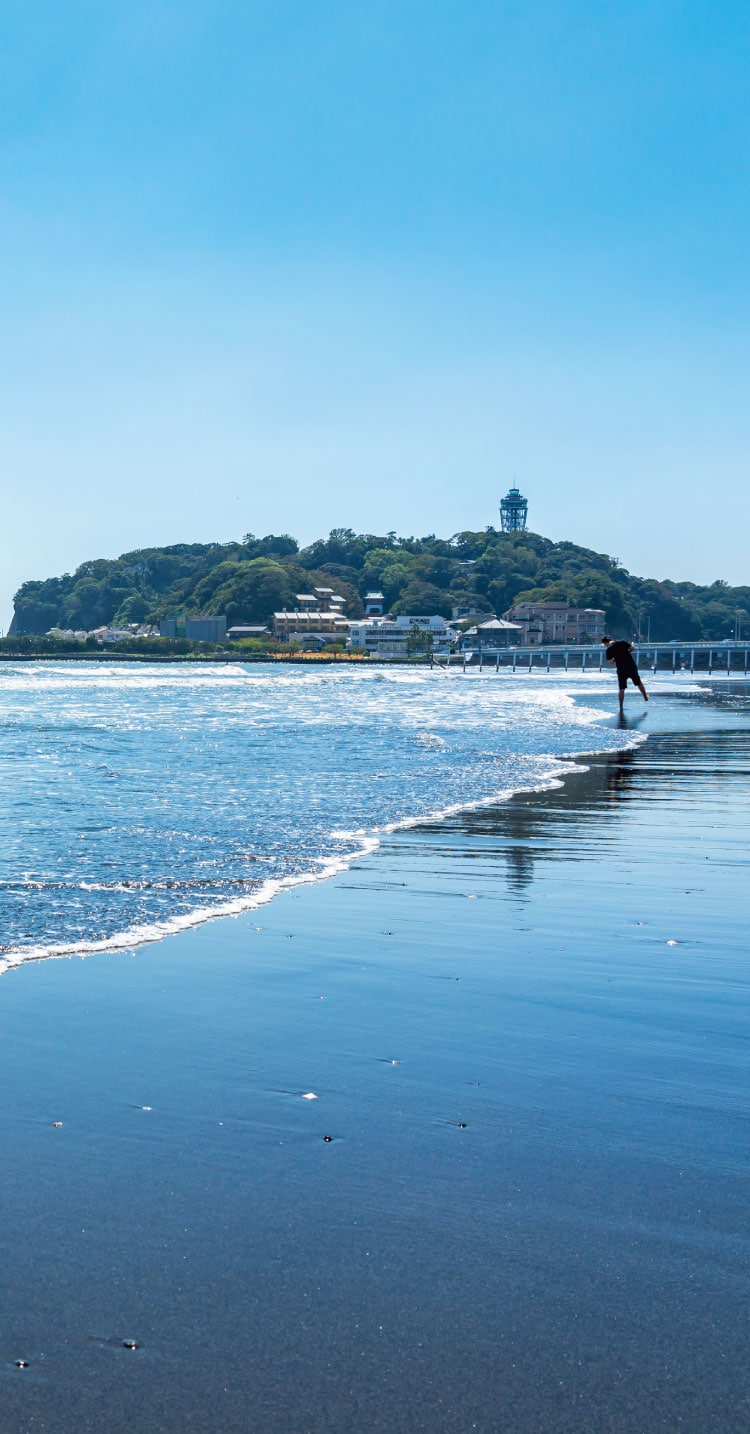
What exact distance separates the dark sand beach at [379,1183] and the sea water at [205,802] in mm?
878

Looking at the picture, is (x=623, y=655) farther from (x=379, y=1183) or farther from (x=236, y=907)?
(x=379, y=1183)

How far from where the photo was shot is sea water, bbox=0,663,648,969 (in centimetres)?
660

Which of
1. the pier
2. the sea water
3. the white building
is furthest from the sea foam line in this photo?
the white building

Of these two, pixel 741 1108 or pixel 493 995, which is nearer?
pixel 741 1108

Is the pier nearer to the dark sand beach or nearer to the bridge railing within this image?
the bridge railing

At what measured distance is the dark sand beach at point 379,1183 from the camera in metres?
2.23

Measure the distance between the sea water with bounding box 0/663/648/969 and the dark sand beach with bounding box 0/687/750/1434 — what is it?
2.88 feet

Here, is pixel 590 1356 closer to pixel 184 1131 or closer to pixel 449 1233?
pixel 449 1233

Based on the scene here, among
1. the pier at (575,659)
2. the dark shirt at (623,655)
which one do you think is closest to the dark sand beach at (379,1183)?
the dark shirt at (623,655)

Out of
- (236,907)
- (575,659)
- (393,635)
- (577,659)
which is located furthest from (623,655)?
(393,635)

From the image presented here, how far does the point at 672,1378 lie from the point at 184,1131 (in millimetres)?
1603

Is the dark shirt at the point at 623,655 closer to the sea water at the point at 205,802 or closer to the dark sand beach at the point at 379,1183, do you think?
the sea water at the point at 205,802

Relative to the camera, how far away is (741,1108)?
3.56 metres

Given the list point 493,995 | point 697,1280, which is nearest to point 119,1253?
point 697,1280
